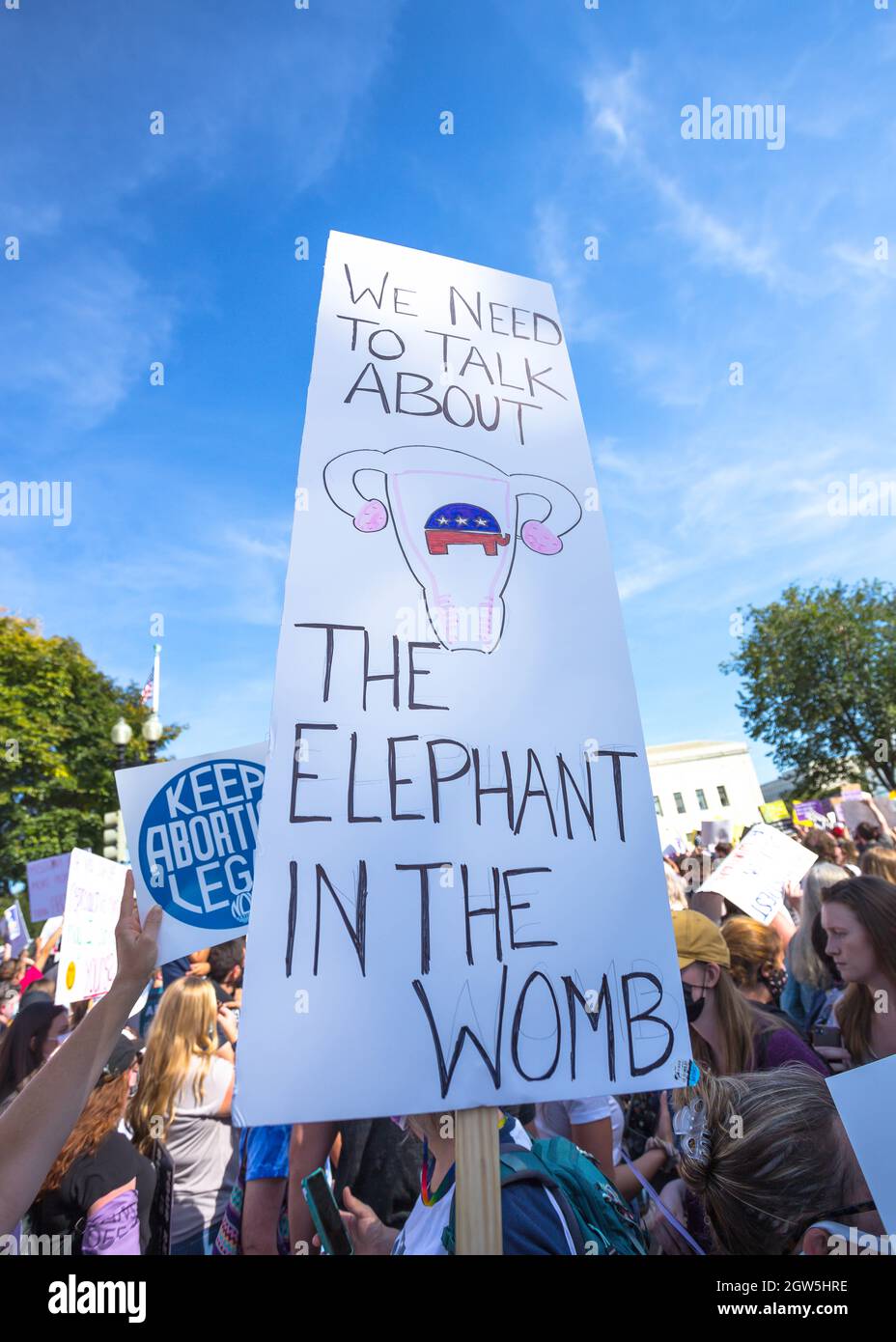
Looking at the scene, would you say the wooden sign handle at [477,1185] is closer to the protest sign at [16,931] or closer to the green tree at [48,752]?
the protest sign at [16,931]

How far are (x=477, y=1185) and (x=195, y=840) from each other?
139 centimetres

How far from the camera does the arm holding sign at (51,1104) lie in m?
1.25

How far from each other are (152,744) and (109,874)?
349 inches

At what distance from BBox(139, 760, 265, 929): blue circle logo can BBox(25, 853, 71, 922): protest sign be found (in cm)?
732

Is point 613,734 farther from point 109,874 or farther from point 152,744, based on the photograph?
point 152,744

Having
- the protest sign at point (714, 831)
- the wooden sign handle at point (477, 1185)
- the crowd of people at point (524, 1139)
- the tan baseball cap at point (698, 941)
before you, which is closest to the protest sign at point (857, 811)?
the protest sign at point (714, 831)

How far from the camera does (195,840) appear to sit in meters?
2.28

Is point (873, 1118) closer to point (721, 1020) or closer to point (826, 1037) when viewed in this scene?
point (721, 1020)

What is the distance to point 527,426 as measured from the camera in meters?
1.91

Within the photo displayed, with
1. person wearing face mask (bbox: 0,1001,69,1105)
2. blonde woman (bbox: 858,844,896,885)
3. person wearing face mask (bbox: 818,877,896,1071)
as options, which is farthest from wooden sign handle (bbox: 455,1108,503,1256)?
blonde woman (bbox: 858,844,896,885)

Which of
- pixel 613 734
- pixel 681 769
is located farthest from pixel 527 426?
pixel 681 769

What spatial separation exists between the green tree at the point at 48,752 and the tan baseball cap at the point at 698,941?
26.4 metres

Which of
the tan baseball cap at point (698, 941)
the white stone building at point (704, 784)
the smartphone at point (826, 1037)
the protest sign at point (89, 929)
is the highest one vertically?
the white stone building at point (704, 784)
